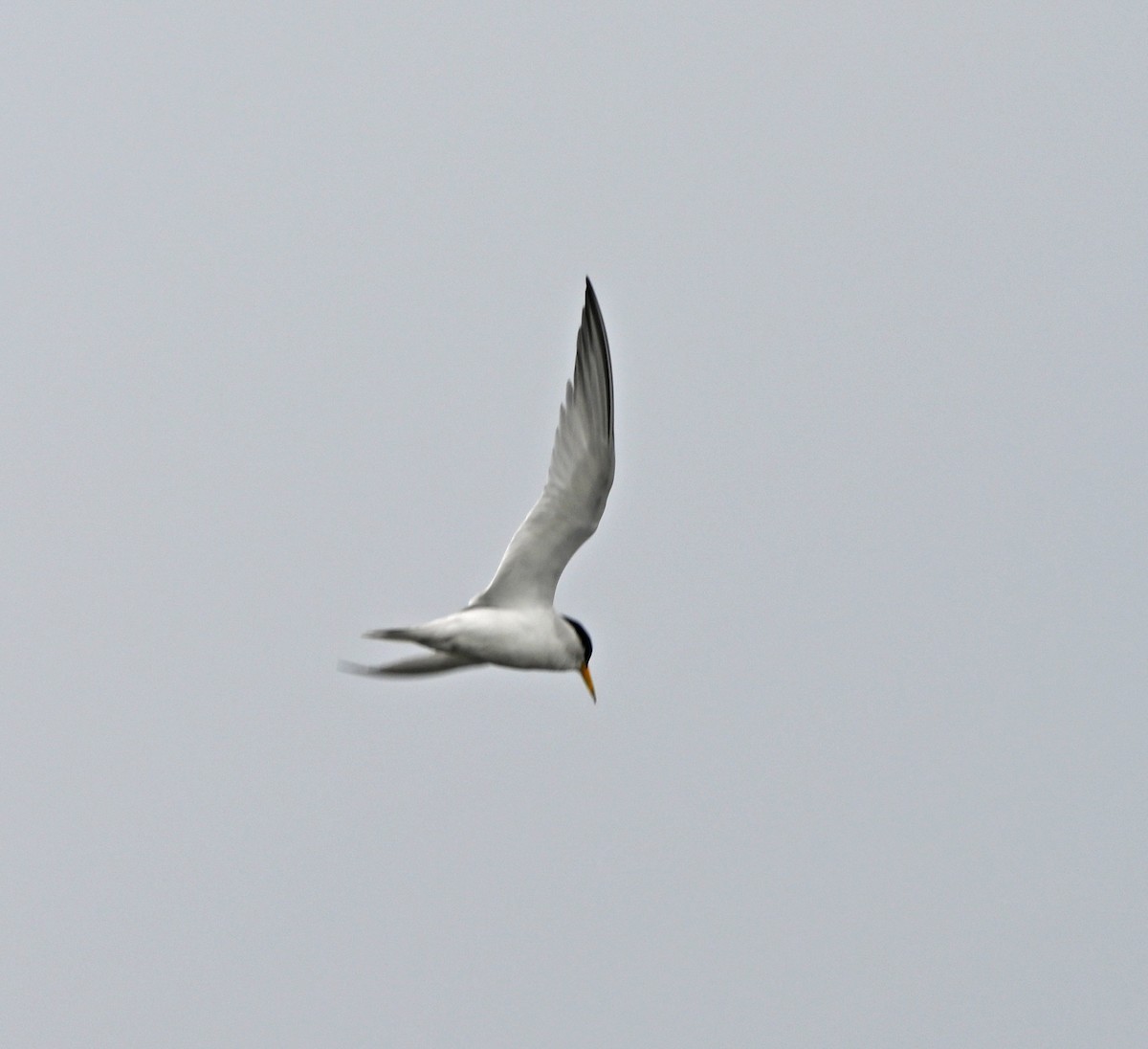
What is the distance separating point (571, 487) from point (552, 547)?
1.79 feet

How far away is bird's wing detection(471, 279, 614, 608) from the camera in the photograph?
14484 mm

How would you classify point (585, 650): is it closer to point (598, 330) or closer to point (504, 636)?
point (504, 636)

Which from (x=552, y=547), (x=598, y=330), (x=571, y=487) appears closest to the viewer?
(x=598, y=330)

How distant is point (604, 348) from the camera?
1440 cm

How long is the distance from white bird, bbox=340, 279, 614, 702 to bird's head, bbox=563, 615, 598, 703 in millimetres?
88

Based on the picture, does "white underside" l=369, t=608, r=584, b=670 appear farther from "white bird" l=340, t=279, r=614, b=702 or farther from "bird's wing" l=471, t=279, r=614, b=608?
"bird's wing" l=471, t=279, r=614, b=608

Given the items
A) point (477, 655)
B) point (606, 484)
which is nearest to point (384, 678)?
point (477, 655)

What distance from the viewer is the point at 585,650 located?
15.6 meters

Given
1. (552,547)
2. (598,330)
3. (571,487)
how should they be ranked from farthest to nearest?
(552,547) → (571,487) → (598,330)

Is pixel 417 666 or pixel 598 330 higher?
pixel 598 330

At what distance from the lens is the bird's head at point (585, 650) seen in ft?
50.6

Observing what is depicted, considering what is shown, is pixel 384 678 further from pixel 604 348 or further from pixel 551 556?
pixel 604 348

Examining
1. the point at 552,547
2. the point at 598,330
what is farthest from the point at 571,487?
the point at 598,330

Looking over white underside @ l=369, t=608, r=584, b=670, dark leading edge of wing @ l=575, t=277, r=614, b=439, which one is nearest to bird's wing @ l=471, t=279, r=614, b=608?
dark leading edge of wing @ l=575, t=277, r=614, b=439
